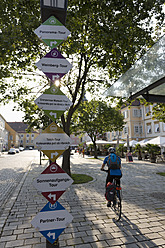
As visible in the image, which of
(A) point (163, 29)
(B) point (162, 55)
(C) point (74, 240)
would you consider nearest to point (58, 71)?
(C) point (74, 240)

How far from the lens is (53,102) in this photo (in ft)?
7.94

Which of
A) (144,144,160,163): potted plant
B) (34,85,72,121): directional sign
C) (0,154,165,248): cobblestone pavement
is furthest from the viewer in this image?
(144,144,160,163): potted plant

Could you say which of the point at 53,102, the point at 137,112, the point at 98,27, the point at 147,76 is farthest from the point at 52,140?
the point at 137,112

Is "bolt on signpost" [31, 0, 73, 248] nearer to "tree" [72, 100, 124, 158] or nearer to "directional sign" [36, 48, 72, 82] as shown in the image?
"directional sign" [36, 48, 72, 82]

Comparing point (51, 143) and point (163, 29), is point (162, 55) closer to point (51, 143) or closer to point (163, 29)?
point (51, 143)

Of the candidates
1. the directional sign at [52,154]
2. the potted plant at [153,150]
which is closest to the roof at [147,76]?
the directional sign at [52,154]

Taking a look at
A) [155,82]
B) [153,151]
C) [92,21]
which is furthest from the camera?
[153,151]

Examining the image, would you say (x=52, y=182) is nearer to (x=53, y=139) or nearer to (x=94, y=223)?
(x=53, y=139)

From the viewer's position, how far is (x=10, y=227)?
4.19 metres

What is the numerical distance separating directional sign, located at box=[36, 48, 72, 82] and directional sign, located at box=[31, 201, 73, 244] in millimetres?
1636

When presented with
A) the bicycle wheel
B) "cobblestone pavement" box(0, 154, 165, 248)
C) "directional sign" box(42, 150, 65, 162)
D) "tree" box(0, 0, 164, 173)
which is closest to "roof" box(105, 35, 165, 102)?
"tree" box(0, 0, 164, 173)

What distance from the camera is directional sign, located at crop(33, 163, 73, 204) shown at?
2.23m

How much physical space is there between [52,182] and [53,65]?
1.50 metres

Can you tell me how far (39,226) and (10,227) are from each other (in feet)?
8.37
